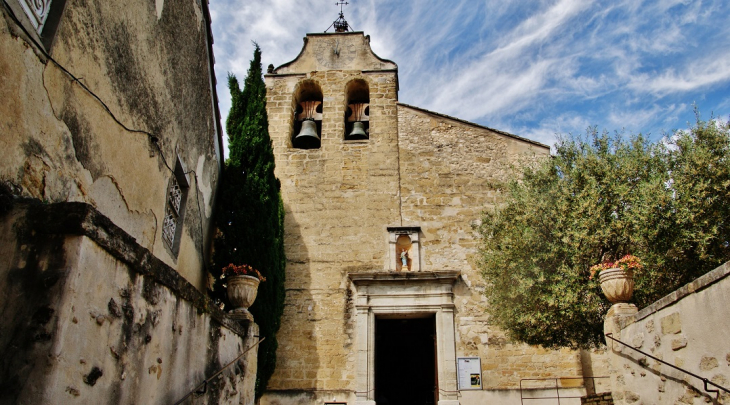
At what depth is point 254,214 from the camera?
9.84 m

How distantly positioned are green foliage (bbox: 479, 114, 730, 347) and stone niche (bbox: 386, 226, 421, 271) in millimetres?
1727

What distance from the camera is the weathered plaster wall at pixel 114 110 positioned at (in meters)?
3.36

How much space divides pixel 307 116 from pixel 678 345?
996cm

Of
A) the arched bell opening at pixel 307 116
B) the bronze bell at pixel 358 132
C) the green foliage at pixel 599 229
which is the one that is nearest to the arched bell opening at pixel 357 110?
the bronze bell at pixel 358 132

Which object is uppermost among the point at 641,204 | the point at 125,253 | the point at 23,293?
the point at 641,204

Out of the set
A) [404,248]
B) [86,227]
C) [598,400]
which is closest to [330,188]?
[404,248]

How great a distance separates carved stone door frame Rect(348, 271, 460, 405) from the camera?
10.4 m

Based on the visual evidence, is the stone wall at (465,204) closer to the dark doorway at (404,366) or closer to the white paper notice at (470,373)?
the white paper notice at (470,373)

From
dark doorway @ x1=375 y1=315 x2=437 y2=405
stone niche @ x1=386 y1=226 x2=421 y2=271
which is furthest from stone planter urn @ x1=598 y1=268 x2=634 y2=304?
dark doorway @ x1=375 y1=315 x2=437 y2=405

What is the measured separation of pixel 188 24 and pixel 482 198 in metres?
6.97

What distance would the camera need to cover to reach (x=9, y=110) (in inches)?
126

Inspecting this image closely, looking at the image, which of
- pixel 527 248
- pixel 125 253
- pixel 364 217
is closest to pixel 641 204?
pixel 527 248

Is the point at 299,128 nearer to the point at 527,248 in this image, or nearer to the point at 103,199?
the point at 527,248

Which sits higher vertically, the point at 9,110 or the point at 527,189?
the point at 527,189
